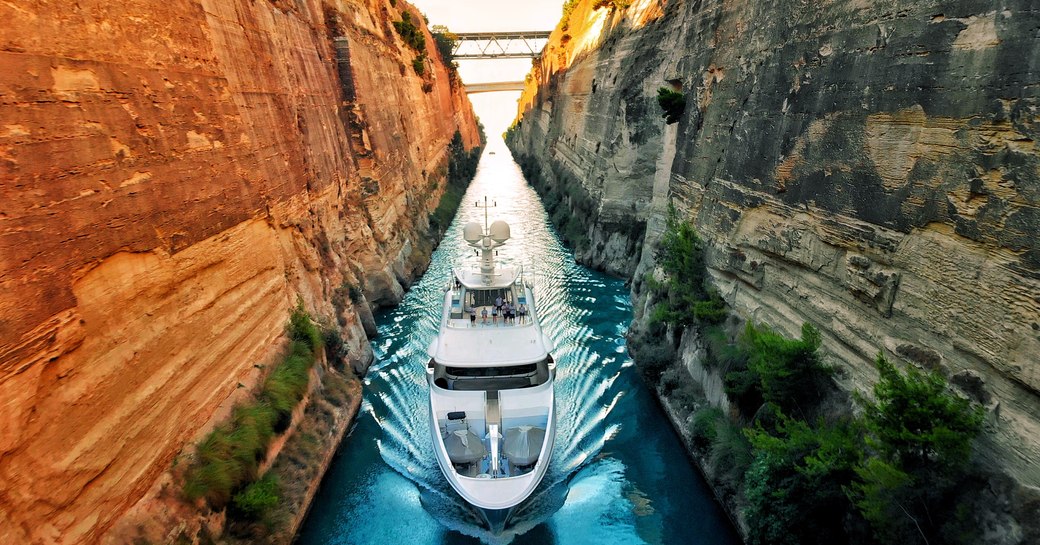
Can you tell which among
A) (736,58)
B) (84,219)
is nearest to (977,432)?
(736,58)

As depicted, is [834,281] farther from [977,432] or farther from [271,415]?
[271,415]

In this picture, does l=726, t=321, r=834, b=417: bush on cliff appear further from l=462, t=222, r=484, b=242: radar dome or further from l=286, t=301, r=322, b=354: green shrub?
l=286, t=301, r=322, b=354: green shrub

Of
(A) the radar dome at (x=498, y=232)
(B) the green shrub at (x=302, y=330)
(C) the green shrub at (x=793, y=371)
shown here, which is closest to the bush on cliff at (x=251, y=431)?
(B) the green shrub at (x=302, y=330)

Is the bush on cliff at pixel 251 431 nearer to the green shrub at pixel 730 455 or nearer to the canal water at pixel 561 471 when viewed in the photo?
the canal water at pixel 561 471

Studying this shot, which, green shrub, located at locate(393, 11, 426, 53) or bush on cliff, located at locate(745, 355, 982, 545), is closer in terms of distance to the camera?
bush on cliff, located at locate(745, 355, 982, 545)

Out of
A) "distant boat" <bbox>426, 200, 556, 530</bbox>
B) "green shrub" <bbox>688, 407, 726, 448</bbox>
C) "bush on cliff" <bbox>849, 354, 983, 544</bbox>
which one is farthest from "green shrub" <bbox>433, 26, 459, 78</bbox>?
"bush on cliff" <bbox>849, 354, 983, 544</bbox>

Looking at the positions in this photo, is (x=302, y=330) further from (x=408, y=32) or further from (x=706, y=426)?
(x=408, y=32)

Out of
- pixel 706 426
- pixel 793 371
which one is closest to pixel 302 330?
pixel 706 426

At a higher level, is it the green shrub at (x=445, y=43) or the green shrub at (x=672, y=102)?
the green shrub at (x=445, y=43)
